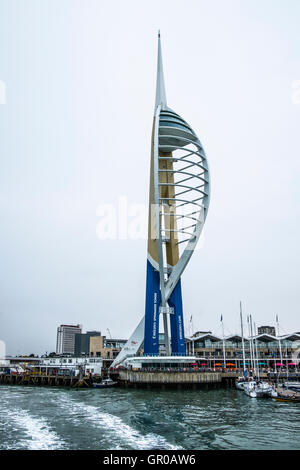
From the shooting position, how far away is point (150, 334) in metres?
55.2

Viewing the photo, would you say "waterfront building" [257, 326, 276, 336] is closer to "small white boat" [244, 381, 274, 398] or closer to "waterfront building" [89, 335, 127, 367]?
"waterfront building" [89, 335, 127, 367]

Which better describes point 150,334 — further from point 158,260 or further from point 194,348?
point 194,348

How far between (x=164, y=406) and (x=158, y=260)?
26.4 metres

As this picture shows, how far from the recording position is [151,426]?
21484 mm

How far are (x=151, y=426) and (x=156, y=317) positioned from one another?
3426 centimetres

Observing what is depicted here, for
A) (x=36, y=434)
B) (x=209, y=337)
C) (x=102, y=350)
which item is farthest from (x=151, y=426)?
(x=102, y=350)

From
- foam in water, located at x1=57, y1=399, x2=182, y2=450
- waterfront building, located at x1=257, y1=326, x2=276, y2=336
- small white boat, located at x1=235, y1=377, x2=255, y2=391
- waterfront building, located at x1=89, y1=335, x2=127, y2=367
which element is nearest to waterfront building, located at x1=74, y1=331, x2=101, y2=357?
waterfront building, located at x1=89, y1=335, x2=127, y2=367

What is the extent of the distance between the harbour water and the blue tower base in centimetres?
2215

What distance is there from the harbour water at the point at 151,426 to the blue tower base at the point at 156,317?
22.2m

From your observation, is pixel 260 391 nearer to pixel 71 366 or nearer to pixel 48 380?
pixel 48 380

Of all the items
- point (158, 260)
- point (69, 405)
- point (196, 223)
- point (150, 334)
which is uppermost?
point (196, 223)

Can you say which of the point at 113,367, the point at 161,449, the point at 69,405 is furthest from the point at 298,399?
the point at 113,367
